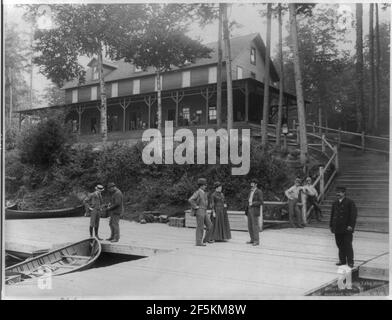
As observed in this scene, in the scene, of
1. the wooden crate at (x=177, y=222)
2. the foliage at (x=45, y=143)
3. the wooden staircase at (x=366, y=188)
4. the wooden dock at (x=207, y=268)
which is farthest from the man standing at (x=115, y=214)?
the foliage at (x=45, y=143)

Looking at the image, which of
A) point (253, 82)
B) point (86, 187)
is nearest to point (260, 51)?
point (253, 82)

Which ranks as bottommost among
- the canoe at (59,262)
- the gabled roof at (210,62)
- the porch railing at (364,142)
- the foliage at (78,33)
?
the canoe at (59,262)

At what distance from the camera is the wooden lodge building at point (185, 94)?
29.6 meters

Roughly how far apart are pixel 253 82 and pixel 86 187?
41.6 feet

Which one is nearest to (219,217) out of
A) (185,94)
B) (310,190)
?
(310,190)

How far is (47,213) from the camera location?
17875mm

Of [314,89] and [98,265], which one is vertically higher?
[314,89]

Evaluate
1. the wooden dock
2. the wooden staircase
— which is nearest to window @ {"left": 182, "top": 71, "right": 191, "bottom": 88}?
the wooden staircase

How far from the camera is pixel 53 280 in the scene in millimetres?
6957

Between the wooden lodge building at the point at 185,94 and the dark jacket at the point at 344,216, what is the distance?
1932 centimetres

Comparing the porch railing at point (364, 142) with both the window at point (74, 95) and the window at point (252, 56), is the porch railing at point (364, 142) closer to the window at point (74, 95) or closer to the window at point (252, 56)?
the window at point (252, 56)

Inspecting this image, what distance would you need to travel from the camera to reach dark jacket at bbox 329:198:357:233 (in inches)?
318

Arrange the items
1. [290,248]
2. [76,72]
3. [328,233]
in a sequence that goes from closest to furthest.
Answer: [290,248] → [328,233] → [76,72]
